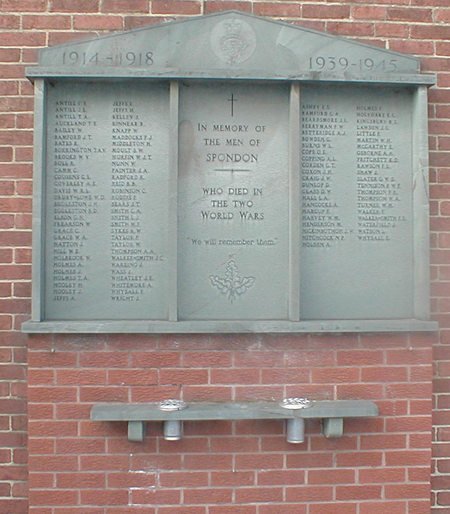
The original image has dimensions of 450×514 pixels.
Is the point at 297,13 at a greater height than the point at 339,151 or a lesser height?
greater

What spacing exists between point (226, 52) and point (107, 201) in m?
1.04

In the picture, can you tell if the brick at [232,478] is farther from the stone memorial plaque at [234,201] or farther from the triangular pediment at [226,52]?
the triangular pediment at [226,52]

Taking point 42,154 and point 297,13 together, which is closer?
point 42,154

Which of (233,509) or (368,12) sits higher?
(368,12)

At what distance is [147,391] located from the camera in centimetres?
278

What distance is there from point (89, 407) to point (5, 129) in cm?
160

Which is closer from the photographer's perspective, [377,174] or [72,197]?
[72,197]

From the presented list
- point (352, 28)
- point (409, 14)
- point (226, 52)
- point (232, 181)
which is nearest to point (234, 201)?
point (232, 181)

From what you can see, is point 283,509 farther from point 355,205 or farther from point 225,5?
point 225,5

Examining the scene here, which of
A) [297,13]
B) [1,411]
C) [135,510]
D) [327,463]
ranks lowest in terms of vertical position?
[135,510]

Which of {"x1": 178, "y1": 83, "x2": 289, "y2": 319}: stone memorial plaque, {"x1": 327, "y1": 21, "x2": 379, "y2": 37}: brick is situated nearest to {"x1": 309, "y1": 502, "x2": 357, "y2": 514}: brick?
{"x1": 178, "y1": 83, "x2": 289, "y2": 319}: stone memorial plaque

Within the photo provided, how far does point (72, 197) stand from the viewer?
2811 millimetres

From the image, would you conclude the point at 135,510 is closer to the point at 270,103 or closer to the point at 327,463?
the point at 327,463

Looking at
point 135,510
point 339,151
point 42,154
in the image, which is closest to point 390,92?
point 339,151
